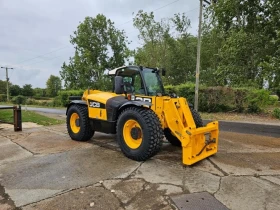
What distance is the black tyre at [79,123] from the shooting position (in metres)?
6.39

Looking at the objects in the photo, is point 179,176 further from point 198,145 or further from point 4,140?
point 4,140

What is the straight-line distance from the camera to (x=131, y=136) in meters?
5.06

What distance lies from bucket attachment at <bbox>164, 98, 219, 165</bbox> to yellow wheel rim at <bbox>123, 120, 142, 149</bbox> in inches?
24.0

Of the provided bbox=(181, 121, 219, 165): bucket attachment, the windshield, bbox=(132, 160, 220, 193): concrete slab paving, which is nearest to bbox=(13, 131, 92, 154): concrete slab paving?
the windshield

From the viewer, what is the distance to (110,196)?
338 cm

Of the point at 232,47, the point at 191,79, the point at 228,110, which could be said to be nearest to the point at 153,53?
the point at 191,79

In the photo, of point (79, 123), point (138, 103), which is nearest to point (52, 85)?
point (79, 123)

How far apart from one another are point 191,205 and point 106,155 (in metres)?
2.57

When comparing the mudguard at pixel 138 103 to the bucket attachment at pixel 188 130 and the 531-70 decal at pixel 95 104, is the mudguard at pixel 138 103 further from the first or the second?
the 531-70 decal at pixel 95 104

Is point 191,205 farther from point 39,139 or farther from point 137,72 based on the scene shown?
point 39,139

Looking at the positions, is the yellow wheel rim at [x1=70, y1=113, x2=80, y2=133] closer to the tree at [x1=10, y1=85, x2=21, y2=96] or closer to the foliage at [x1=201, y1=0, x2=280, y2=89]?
the foliage at [x1=201, y1=0, x2=280, y2=89]

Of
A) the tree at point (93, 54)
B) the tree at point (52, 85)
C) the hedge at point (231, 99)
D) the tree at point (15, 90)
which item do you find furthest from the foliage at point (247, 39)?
the tree at point (52, 85)

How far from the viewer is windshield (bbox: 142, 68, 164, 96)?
5.55 metres

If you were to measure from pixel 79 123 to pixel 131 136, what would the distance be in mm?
2073
